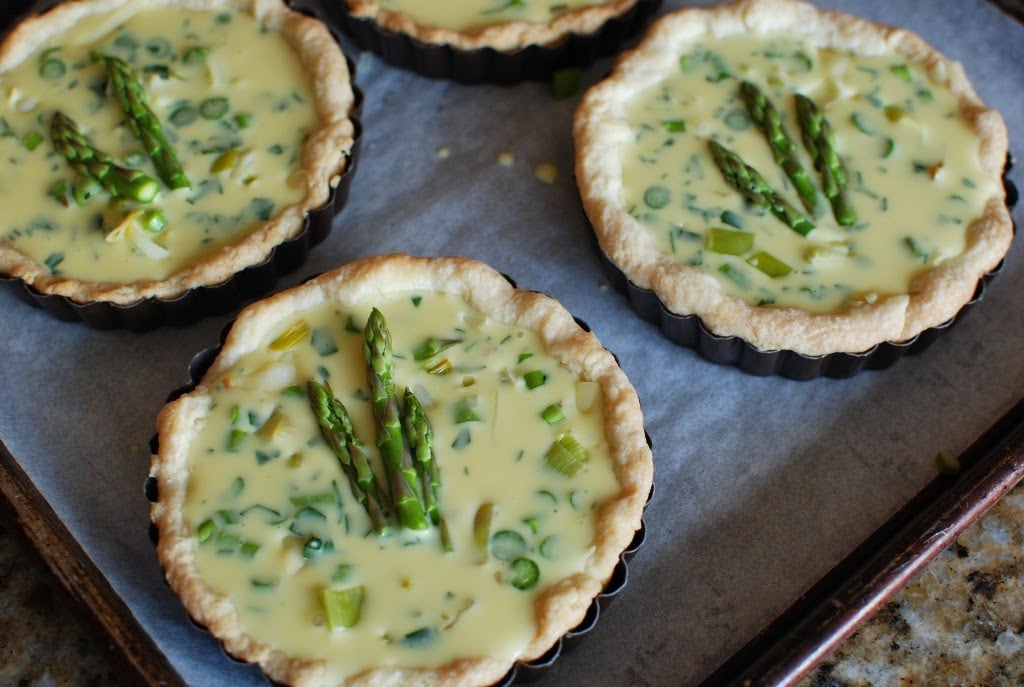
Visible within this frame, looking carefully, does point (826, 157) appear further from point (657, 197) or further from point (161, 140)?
point (161, 140)

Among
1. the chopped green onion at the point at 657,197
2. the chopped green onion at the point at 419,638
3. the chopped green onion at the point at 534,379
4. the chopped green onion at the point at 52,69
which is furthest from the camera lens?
the chopped green onion at the point at 52,69

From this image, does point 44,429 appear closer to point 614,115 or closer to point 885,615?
point 614,115

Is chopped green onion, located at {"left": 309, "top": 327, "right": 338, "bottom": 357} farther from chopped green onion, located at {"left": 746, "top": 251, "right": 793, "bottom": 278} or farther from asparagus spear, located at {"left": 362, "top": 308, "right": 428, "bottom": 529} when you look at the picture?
chopped green onion, located at {"left": 746, "top": 251, "right": 793, "bottom": 278}

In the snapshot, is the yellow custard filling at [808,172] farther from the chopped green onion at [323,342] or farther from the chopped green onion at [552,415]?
the chopped green onion at [323,342]

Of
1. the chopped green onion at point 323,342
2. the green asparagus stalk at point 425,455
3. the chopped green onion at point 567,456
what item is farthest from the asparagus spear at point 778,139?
the chopped green onion at point 323,342

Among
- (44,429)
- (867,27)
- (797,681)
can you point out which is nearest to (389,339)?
(44,429)

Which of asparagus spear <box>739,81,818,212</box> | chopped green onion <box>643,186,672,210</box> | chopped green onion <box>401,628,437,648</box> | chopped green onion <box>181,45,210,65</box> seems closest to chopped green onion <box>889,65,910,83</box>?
asparagus spear <box>739,81,818,212</box>
